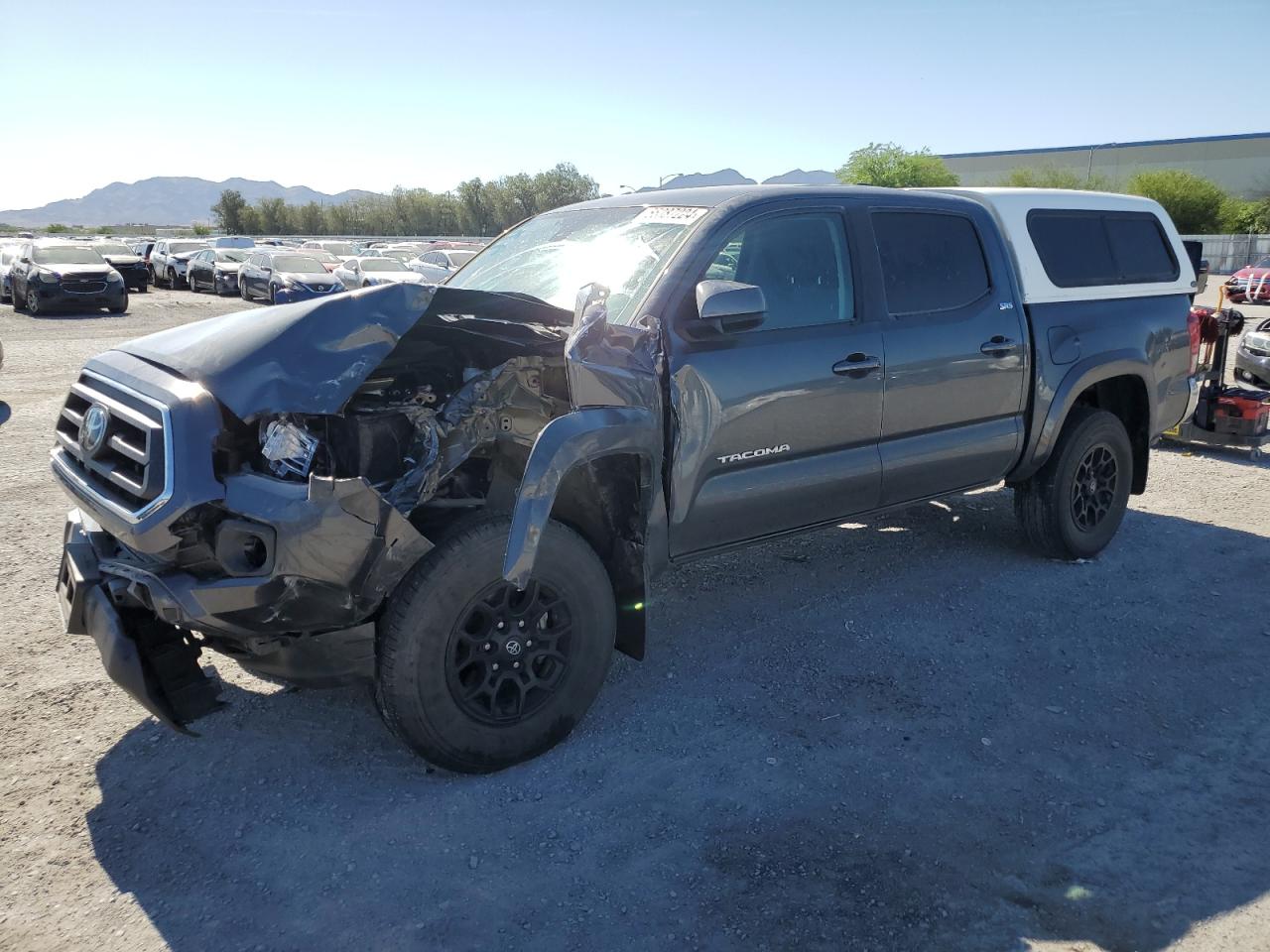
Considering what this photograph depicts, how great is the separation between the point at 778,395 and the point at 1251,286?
28.0 meters

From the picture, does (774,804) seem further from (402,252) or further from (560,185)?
(560,185)

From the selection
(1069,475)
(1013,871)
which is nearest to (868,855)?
(1013,871)

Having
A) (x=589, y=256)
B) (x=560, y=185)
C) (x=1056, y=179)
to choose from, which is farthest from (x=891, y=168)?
(x=589, y=256)

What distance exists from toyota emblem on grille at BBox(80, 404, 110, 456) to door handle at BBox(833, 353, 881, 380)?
2.88 meters

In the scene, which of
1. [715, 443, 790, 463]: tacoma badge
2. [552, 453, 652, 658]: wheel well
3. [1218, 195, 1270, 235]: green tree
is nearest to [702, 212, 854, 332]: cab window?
[715, 443, 790, 463]: tacoma badge

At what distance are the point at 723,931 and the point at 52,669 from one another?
317 cm

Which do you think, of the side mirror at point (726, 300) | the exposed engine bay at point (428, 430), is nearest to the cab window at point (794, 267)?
the side mirror at point (726, 300)

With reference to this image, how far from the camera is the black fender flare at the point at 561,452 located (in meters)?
3.09

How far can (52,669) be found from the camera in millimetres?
4191

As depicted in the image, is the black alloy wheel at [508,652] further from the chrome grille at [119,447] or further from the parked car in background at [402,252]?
the parked car in background at [402,252]

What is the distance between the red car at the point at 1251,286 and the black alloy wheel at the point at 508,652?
27674 millimetres

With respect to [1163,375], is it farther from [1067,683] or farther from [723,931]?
[723,931]

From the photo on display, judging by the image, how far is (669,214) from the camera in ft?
14.0

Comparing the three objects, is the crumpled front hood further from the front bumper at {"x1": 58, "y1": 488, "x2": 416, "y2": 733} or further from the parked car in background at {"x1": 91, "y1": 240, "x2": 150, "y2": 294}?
the parked car in background at {"x1": 91, "y1": 240, "x2": 150, "y2": 294}
